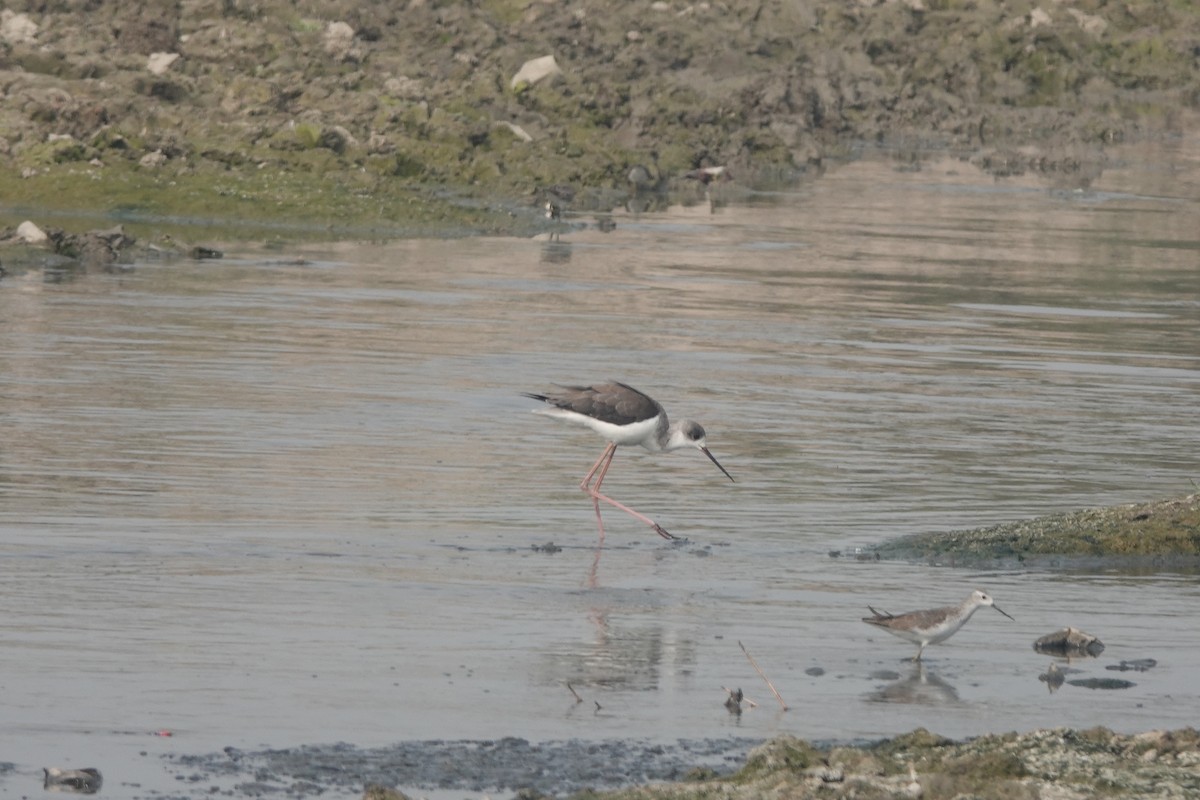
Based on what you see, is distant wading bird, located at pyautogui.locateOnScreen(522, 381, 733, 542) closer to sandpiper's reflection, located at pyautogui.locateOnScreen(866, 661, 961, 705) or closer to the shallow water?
the shallow water

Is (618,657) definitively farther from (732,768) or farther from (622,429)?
(622,429)

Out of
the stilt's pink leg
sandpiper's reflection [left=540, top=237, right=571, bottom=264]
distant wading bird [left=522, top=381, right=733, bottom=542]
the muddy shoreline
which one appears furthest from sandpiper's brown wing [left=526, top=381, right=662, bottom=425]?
sandpiper's reflection [left=540, top=237, right=571, bottom=264]

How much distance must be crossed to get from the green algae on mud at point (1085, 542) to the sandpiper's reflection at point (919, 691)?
8.04ft

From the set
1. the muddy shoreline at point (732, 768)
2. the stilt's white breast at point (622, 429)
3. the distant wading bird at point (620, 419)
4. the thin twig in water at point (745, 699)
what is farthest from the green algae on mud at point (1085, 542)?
the muddy shoreline at point (732, 768)

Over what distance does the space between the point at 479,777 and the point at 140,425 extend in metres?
8.21

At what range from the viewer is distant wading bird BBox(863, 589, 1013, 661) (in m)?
10.3

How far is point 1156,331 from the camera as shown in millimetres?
23125

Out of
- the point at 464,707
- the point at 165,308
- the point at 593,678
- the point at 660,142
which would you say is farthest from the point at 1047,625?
the point at 660,142

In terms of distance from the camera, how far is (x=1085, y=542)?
42.0 ft

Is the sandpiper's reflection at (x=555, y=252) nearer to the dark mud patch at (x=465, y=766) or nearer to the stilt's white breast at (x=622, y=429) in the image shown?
the stilt's white breast at (x=622, y=429)

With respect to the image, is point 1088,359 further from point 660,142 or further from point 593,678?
point 660,142

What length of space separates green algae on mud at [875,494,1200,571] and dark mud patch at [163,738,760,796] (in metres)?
4.18

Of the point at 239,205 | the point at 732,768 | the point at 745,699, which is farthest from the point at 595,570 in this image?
the point at 239,205

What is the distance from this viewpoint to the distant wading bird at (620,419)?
1408cm
